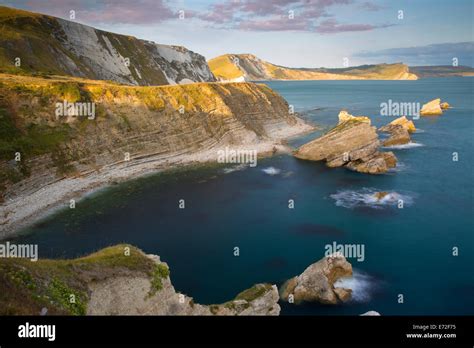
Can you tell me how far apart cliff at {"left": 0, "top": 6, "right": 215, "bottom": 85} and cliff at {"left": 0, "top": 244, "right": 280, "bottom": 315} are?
8029 centimetres

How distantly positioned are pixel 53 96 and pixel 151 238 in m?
42.4

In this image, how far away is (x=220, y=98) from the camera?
108 meters

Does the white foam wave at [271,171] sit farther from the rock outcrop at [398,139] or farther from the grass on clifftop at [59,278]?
the grass on clifftop at [59,278]

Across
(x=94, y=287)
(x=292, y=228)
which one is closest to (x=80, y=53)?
(x=292, y=228)

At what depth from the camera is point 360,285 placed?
129 ft

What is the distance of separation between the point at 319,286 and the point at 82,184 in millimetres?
47158

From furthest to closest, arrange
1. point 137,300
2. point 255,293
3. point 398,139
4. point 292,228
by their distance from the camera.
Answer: point 398,139
point 292,228
point 255,293
point 137,300

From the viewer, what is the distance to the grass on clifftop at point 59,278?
55.3 ft

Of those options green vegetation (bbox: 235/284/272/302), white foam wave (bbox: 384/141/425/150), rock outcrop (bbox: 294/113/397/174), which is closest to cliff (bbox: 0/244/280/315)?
green vegetation (bbox: 235/284/272/302)

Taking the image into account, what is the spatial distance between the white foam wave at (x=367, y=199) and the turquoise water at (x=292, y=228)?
358 millimetres
